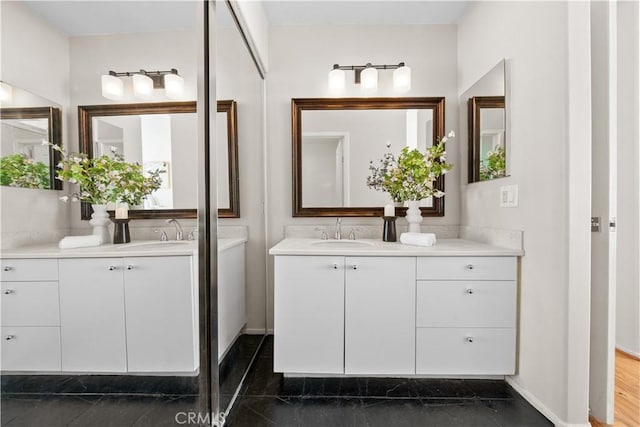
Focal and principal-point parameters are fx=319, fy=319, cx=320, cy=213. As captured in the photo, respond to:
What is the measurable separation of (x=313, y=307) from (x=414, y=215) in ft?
3.18

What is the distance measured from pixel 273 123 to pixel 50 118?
6.58 ft

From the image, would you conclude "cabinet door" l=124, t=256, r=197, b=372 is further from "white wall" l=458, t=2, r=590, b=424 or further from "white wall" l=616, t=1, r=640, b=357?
"white wall" l=616, t=1, r=640, b=357

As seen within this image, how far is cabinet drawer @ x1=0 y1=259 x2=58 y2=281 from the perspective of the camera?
0.49m

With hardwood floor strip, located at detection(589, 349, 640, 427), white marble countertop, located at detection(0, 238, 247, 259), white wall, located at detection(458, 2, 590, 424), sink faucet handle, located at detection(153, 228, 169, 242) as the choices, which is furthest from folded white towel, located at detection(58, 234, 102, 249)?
hardwood floor strip, located at detection(589, 349, 640, 427)

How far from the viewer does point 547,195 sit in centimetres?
154

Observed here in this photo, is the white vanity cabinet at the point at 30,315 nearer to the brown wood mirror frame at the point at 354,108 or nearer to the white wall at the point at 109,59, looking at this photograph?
the white wall at the point at 109,59

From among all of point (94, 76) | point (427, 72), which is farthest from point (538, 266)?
point (94, 76)

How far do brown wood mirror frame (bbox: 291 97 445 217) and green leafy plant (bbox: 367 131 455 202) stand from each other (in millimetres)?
174

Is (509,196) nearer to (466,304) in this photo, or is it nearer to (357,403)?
(466,304)

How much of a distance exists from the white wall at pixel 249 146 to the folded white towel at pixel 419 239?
1020 mm

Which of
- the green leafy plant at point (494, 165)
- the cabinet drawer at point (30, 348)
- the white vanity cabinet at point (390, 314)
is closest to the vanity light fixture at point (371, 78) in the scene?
the green leafy plant at point (494, 165)

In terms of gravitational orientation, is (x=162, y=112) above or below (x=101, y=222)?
above

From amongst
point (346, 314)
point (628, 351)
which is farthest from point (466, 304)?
point (628, 351)

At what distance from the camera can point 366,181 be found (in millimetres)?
A: 2422
